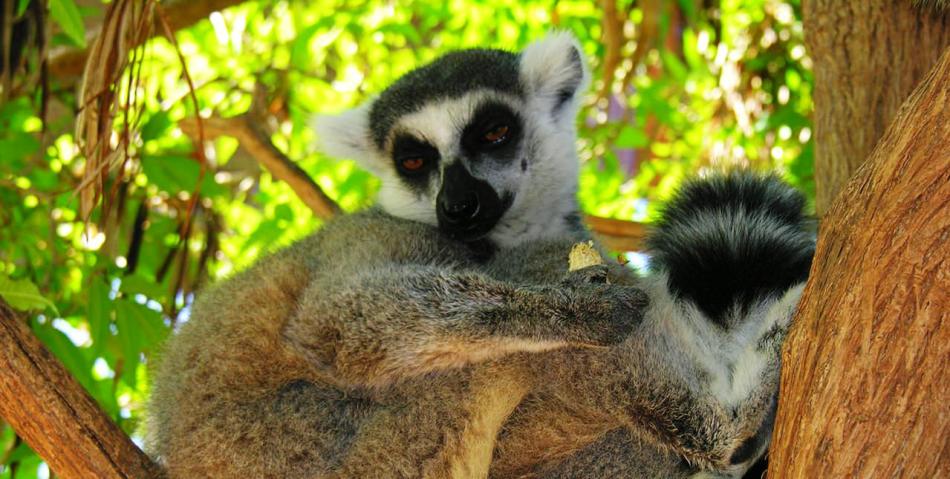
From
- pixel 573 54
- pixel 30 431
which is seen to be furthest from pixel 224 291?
pixel 573 54

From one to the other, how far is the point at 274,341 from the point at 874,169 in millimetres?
1939

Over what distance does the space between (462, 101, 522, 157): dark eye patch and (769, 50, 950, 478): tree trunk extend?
2093mm

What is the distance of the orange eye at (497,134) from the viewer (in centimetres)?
428

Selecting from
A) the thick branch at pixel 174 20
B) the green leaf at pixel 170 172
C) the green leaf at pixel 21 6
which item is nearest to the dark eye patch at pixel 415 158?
the green leaf at pixel 170 172

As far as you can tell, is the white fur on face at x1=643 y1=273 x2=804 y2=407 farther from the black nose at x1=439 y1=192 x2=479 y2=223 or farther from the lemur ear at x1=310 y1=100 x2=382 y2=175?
the lemur ear at x1=310 y1=100 x2=382 y2=175

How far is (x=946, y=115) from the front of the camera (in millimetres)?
2268

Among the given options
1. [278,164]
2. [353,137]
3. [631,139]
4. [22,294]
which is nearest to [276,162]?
[278,164]

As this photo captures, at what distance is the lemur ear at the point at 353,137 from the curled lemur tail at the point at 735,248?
182 centimetres

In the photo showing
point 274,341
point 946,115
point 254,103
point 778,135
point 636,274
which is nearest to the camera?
point 946,115

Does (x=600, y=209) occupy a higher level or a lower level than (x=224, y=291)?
lower

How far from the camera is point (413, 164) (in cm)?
438

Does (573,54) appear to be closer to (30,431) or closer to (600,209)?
(600,209)

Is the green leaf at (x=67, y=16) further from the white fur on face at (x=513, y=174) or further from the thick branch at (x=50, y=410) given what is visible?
the white fur on face at (x=513, y=174)

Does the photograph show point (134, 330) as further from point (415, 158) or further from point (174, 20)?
point (174, 20)
